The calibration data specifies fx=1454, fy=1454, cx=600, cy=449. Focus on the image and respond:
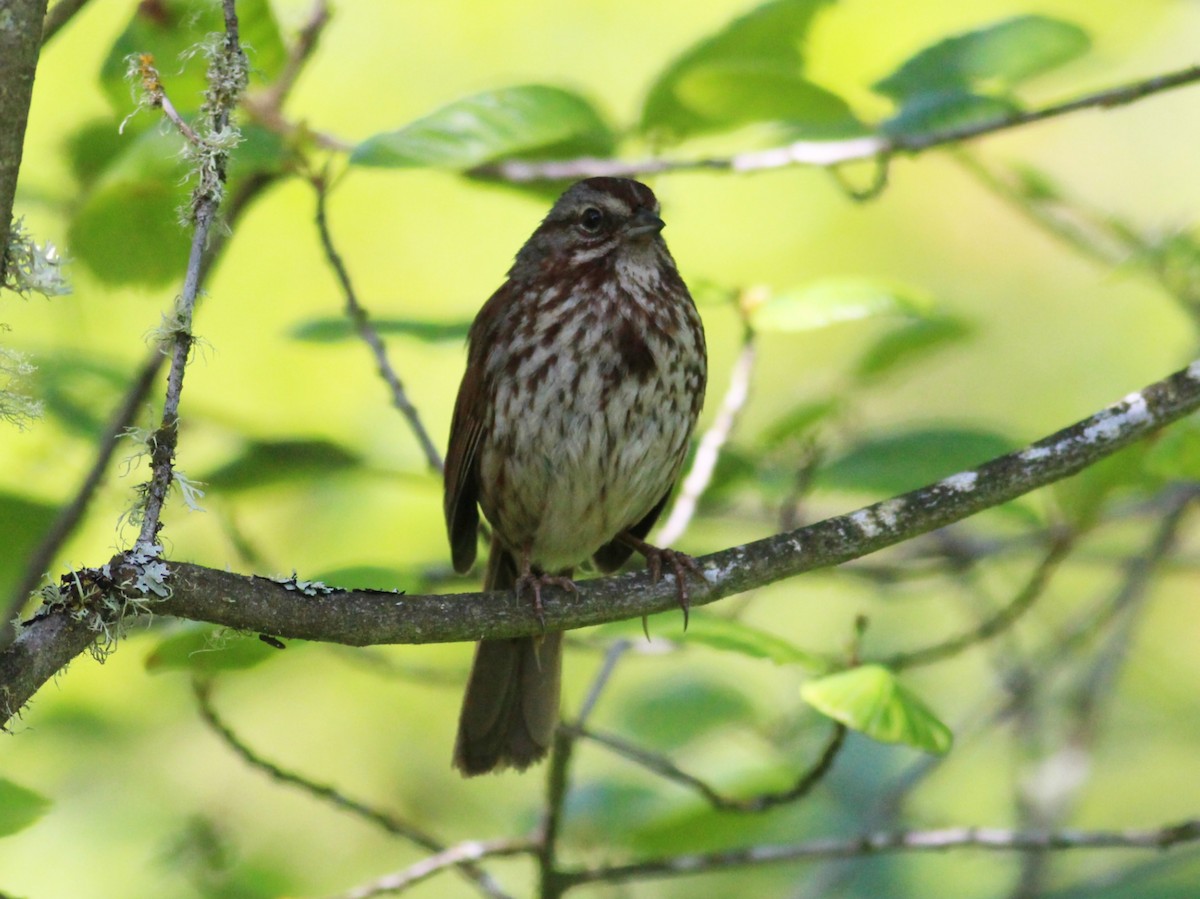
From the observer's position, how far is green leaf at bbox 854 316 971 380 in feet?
12.8

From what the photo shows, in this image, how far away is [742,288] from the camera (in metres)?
3.88

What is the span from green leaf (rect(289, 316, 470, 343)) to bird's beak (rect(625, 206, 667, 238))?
54 cm

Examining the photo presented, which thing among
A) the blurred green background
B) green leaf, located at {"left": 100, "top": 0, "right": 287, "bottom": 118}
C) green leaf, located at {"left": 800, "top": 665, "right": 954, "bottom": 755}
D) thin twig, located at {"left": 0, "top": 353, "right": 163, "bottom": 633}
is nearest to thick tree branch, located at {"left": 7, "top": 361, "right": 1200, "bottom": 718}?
the blurred green background

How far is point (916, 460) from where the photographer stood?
360 cm

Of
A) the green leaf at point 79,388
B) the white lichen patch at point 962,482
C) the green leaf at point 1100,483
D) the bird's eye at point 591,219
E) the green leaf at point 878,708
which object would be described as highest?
the bird's eye at point 591,219

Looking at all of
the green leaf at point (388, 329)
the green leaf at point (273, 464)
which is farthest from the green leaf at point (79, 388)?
the green leaf at point (388, 329)

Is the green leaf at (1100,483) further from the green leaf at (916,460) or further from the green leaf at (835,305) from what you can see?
the green leaf at (835,305)

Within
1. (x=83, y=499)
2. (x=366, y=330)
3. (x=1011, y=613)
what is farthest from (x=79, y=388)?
(x=1011, y=613)

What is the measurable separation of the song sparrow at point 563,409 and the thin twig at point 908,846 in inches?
24.0

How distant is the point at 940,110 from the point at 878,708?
156 centimetres

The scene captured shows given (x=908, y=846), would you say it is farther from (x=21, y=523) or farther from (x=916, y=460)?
(x=21, y=523)

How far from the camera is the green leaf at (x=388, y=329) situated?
3.61m

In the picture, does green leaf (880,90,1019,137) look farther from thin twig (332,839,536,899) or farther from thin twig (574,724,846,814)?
thin twig (332,839,536,899)

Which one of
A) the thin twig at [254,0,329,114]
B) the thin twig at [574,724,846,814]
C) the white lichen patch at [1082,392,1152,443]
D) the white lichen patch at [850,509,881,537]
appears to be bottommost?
the thin twig at [574,724,846,814]
